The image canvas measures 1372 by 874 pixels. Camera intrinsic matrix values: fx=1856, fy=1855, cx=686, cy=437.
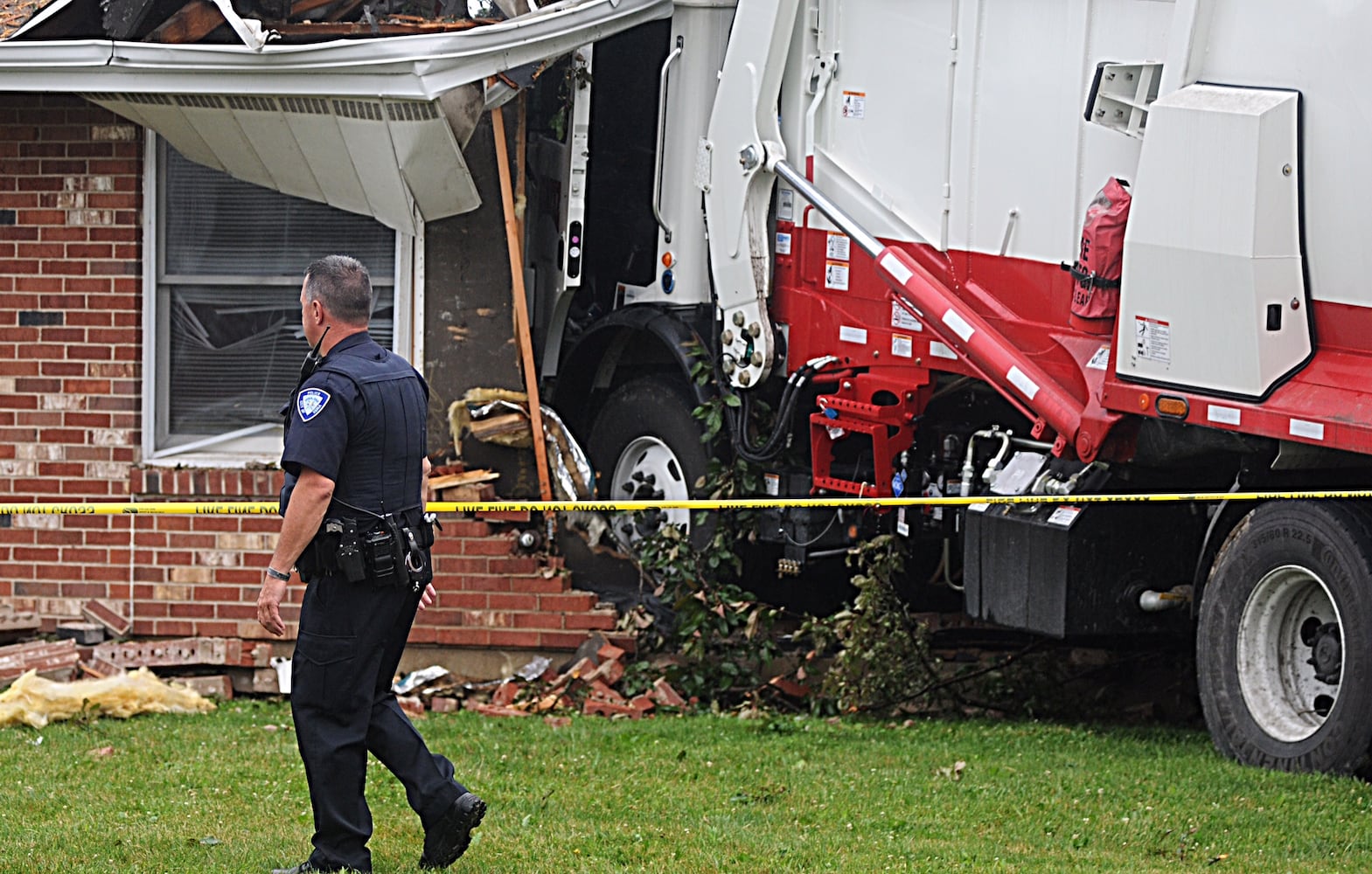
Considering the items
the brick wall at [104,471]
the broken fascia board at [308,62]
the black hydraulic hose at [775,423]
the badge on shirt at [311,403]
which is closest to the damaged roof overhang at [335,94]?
the broken fascia board at [308,62]

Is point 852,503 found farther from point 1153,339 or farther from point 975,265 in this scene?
point 1153,339

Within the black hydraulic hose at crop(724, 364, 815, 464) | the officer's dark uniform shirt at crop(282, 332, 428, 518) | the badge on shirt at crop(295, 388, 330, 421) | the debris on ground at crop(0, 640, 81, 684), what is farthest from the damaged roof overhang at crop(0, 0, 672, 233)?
the badge on shirt at crop(295, 388, 330, 421)

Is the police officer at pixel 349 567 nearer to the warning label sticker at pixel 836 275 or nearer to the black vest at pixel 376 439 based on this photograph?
the black vest at pixel 376 439

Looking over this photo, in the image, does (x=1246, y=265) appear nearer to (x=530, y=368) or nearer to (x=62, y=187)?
(x=530, y=368)

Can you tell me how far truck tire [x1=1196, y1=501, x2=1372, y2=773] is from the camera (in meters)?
5.68

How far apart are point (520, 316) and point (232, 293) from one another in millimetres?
1298

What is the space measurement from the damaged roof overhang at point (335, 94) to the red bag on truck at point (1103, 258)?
2435 mm

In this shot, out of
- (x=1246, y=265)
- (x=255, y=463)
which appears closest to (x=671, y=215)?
(x=255, y=463)

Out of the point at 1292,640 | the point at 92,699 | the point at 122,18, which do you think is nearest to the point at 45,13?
the point at 122,18

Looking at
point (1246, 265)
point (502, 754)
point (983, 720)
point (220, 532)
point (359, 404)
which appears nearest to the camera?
point (359, 404)

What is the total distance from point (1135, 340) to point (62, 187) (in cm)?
476

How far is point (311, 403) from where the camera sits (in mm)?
4539

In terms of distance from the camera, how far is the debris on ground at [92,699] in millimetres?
6914

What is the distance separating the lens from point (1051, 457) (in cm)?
671
